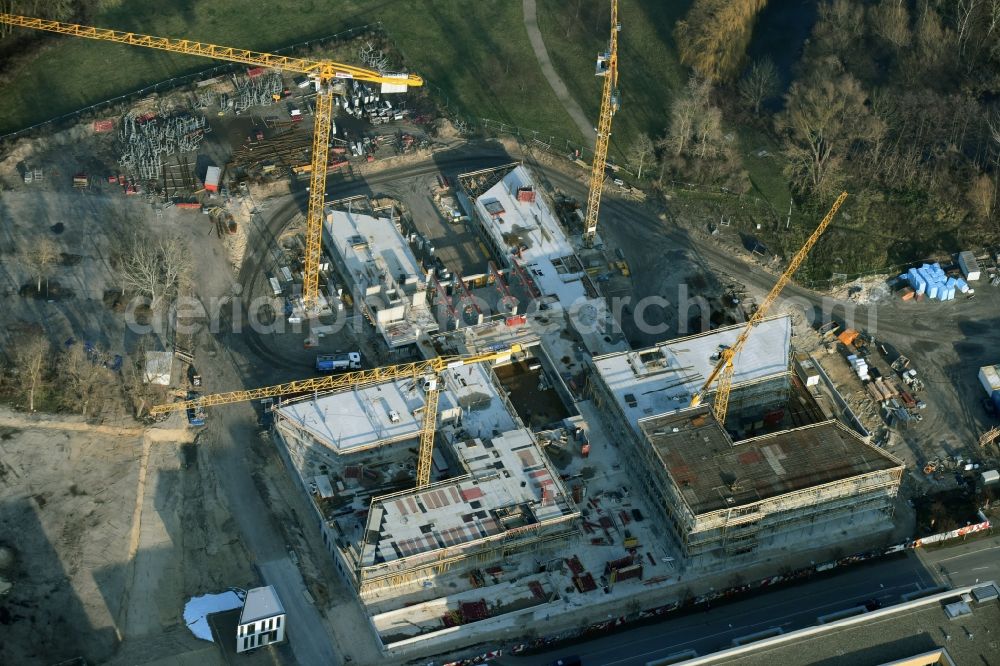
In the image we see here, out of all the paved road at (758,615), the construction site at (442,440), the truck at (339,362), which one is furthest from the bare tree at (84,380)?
the paved road at (758,615)

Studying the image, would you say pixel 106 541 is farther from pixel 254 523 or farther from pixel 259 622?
pixel 259 622

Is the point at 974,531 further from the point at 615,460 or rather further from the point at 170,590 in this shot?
the point at 170,590

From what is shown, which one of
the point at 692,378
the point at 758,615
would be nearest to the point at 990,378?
the point at 692,378

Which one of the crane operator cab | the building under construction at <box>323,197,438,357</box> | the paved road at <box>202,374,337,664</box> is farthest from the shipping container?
the paved road at <box>202,374,337,664</box>

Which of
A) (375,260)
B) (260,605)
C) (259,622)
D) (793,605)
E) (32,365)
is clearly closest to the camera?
(259,622)

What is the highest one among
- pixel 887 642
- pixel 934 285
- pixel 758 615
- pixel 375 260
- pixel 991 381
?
pixel 375 260

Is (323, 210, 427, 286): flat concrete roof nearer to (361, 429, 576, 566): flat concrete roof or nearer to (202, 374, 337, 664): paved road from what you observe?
(202, 374, 337, 664): paved road
